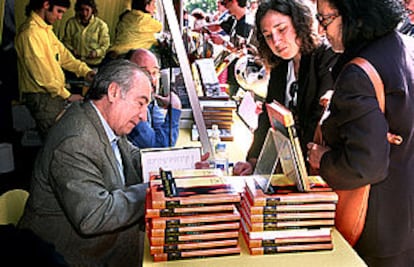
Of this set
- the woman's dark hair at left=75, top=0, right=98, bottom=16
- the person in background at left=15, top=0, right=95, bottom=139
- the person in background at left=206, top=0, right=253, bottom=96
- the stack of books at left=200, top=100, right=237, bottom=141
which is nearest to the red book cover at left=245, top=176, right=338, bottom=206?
the stack of books at left=200, top=100, right=237, bottom=141

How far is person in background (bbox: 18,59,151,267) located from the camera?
59.9 inches

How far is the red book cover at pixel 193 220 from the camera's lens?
126 cm

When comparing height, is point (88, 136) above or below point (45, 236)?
above

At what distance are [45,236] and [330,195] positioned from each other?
982 millimetres

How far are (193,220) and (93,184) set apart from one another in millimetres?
432

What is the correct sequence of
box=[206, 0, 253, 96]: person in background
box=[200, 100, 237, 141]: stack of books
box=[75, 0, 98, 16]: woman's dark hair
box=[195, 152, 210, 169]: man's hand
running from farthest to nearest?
box=[75, 0, 98, 16]: woman's dark hair → box=[206, 0, 253, 96]: person in background → box=[200, 100, 237, 141]: stack of books → box=[195, 152, 210, 169]: man's hand

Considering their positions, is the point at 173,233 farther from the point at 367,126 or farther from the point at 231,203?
the point at 367,126

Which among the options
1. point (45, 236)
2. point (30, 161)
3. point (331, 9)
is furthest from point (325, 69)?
point (30, 161)

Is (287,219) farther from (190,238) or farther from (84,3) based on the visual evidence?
(84,3)

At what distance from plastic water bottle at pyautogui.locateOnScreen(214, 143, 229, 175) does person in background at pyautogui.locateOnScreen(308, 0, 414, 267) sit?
60 cm

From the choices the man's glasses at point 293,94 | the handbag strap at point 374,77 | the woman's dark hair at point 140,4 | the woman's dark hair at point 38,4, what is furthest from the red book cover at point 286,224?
the woman's dark hair at point 140,4

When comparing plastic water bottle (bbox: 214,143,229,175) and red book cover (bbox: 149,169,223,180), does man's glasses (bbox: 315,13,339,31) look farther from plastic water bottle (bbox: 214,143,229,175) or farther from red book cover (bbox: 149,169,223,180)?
plastic water bottle (bbox: 214,143,229,175)

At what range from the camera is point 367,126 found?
128 cm

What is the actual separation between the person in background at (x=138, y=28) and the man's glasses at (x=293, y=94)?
2.32m
